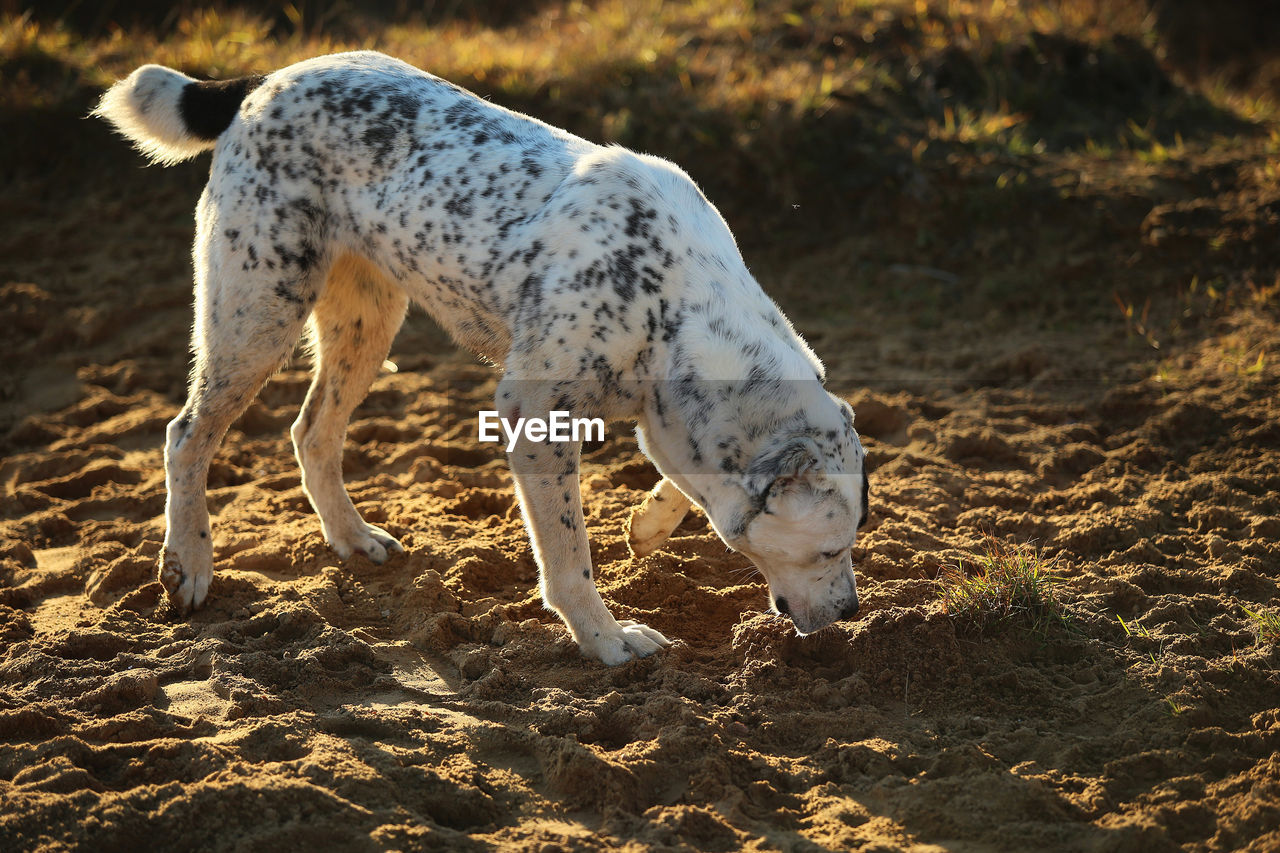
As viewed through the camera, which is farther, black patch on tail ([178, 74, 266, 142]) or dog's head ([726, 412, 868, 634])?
black patch on tail ([178, 74, 266, 142])

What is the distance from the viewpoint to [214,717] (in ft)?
12.0

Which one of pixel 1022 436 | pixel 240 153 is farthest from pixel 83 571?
pixel 1022 436

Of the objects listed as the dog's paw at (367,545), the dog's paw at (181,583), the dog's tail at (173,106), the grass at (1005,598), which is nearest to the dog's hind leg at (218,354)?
the dog's paw at (181,583)

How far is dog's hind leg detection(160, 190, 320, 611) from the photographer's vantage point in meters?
4.52

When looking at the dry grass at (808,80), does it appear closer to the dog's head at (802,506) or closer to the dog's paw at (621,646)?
the dog's head at (802,506)

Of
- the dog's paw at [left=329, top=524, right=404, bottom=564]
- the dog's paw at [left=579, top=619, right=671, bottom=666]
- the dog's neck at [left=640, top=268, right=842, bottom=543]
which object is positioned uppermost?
the dog's neck at [left=640, top=268, right=842, bottom=543]

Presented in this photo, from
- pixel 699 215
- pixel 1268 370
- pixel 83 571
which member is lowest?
pixel 83 571

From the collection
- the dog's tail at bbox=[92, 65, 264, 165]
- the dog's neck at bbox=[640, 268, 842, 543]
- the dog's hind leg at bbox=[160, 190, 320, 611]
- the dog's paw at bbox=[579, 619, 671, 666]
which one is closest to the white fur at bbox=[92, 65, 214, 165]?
the dog's tail at bbox=[92, 65, 264, 165]

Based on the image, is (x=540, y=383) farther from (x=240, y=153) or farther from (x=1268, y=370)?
(x=1268, y=370)

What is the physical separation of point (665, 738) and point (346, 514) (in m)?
2.12

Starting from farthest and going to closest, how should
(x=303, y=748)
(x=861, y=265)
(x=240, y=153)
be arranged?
(x=861, y=265)
(x=240, y=153)
(x=303, y=748)

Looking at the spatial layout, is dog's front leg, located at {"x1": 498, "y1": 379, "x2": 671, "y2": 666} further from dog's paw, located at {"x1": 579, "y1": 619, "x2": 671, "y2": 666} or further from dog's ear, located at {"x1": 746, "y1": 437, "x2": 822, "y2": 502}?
dog's ear, located at {"x1": 746, "y1": 437, "x2": 822, "y2": 502}

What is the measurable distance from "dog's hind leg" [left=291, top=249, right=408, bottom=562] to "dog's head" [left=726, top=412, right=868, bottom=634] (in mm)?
1966

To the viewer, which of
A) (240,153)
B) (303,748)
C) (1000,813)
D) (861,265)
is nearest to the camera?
(1000,813)
